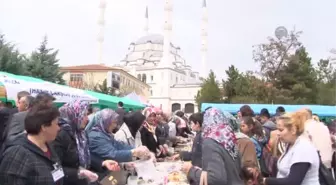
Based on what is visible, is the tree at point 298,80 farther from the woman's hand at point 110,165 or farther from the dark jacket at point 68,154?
the dark jacket at point 68,154

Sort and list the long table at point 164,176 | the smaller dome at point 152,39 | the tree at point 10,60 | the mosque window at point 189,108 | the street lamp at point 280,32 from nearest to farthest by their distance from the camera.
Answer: the long table at point 164,176
the tree at point 10,60
the street lamp at point 280,32
the mosque window at point 189,108
the smaller dome at point 152,39

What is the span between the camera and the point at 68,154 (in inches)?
140

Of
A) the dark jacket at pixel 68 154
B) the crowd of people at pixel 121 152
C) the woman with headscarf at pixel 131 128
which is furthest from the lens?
the woman with headscarf at pixel 131 128

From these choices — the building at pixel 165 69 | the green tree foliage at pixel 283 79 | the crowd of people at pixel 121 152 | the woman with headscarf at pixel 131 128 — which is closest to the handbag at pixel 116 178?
the crowd of people at pixel 121 152

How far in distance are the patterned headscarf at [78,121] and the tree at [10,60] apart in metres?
18.9

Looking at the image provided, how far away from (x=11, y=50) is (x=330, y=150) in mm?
20175

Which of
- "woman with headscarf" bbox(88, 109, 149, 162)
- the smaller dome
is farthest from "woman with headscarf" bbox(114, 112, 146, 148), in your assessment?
the smaller dome

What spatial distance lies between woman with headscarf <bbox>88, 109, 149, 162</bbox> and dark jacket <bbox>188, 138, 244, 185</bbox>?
75.9 inches

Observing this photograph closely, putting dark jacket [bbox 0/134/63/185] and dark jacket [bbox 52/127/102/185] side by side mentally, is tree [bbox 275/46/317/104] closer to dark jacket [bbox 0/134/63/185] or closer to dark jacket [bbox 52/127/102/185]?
dark jacket [bbox 52/127/102/185]

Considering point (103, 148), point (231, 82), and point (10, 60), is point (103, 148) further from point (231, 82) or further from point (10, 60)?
point (231, 82)

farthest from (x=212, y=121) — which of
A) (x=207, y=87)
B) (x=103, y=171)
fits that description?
(x=207, y=87)

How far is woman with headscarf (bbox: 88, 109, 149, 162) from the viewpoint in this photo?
15.2 feet

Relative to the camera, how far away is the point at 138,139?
6355mm

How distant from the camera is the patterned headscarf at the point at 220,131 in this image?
2877 mm
